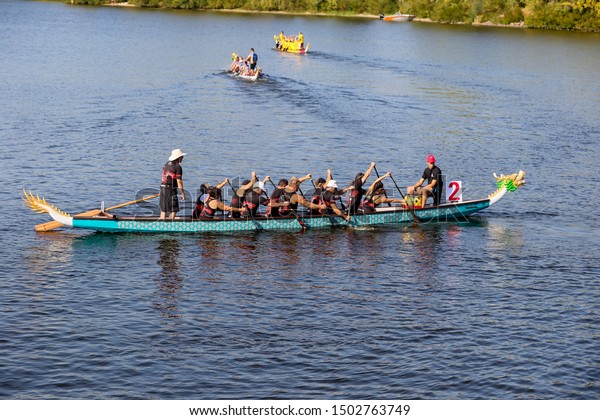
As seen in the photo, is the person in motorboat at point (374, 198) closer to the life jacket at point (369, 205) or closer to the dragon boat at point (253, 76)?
the life jacket at point (369, 205)

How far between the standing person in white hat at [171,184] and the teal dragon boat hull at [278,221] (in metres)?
0.48

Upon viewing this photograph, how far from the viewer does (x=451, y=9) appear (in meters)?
155

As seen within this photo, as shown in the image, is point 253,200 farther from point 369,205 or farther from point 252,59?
point 252,59

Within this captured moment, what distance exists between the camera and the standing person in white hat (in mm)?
34062

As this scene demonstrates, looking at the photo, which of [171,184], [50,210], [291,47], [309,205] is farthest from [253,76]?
[50,210]

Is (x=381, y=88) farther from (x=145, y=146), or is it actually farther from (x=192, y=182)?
(x=192, y=182)

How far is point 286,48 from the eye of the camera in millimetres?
109062

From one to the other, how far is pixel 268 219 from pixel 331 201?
9.19 ft

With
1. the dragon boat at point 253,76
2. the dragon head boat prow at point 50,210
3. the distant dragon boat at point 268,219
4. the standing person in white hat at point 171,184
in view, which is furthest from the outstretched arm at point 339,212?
the dragon boat at point 253,76

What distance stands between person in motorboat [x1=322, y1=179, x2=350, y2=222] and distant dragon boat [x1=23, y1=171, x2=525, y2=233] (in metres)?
0.22

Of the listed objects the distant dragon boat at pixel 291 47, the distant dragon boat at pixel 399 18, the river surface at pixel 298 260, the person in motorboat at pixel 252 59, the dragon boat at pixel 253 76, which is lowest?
the river surface at pixel 298 260

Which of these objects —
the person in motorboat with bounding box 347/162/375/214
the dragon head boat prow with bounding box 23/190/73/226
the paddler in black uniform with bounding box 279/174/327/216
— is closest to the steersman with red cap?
the person in motorboat with bounding box 347/162/375/214

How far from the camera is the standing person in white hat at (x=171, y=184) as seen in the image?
3406 centimetres

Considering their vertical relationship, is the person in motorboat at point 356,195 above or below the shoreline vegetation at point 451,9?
below
